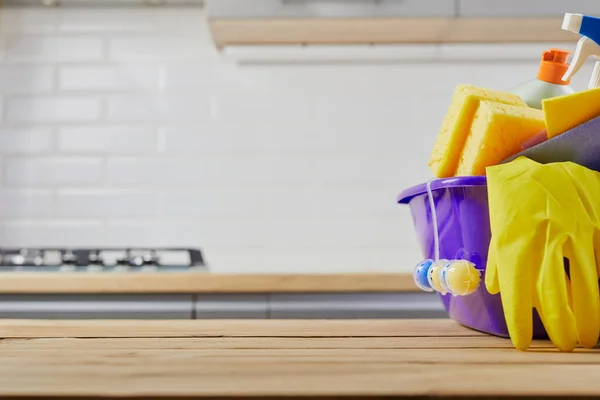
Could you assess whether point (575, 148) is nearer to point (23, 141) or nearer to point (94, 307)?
point (94, 307)

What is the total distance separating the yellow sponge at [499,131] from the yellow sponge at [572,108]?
47mm

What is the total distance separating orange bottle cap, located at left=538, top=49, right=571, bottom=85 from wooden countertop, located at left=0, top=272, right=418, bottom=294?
800mm

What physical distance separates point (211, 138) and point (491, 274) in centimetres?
158

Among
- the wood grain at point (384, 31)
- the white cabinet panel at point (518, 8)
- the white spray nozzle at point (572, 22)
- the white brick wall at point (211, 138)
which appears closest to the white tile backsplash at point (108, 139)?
the white brick wall at point (211, 138)

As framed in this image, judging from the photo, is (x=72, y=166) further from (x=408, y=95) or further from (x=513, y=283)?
(x=513, y=283)

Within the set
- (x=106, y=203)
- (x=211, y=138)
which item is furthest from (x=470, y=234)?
(x=106, y=203)

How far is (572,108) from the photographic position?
51 cm

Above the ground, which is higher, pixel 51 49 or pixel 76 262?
pixel 51 49

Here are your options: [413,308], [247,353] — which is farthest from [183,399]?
[413,308]

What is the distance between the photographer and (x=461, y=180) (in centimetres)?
57

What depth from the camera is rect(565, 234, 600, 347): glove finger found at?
1.58 feet

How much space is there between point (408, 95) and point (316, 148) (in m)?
0.36

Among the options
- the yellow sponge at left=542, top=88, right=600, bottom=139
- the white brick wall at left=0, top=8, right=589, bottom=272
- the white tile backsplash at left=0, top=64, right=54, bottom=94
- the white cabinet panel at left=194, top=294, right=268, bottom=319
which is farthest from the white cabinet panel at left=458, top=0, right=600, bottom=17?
the white tile backsplash at left=0, top=64, right=54, bottom=94

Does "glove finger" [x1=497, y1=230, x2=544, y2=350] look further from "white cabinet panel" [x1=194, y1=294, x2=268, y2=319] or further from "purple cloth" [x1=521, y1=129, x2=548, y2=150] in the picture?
"white cabinet panel" [x1=194, y1=294, x2=268, y2=319]
